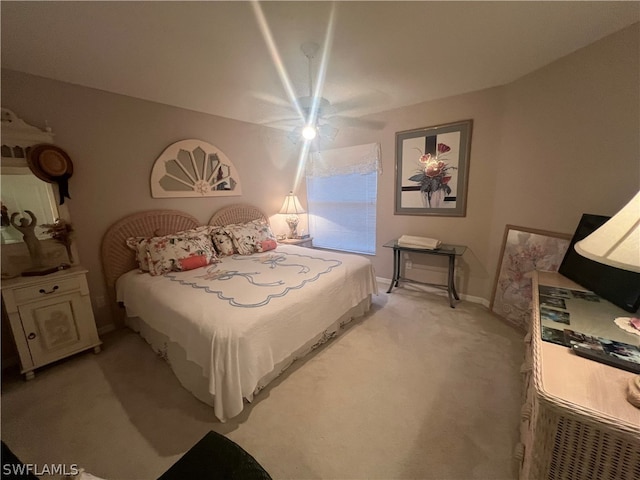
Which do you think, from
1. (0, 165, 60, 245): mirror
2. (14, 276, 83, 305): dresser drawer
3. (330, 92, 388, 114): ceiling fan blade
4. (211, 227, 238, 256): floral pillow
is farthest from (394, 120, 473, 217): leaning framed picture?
(0, 165, 60, 245): mirror

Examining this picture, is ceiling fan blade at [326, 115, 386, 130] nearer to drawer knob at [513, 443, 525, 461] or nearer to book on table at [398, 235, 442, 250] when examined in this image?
book on table at [398, 235, 442, 250]

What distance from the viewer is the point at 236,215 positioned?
3557 millimetres

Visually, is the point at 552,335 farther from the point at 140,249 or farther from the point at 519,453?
the point at 140,249

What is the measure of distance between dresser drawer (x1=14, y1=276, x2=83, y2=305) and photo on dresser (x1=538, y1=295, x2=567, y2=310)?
11.1ft

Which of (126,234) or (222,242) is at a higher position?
(126,234)

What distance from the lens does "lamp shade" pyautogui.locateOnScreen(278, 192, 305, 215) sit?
3975 millimetres

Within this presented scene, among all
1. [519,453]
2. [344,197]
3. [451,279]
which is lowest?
[519,453]

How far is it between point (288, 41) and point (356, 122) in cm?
202

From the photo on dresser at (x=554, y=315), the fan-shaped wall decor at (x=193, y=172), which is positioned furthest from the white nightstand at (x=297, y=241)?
the photo on dresser at (x=554, y=315)

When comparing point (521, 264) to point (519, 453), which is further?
point (521, 264)

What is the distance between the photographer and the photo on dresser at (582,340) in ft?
3.29

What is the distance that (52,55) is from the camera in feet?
5.88

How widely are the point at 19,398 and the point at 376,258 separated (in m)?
3.75

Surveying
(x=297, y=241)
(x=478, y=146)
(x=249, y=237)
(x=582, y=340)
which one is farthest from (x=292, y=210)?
(x=582, y=340)
